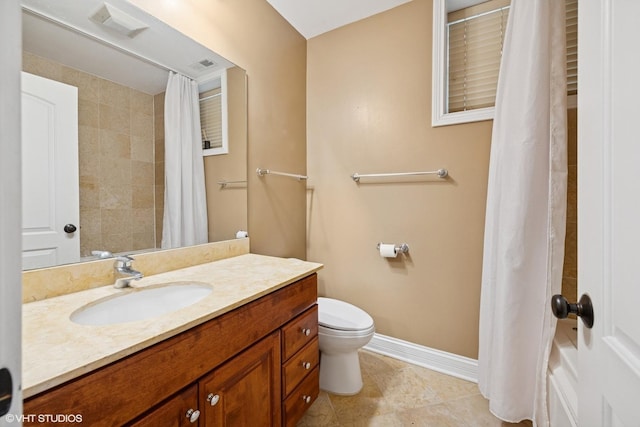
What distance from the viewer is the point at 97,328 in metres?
0.70

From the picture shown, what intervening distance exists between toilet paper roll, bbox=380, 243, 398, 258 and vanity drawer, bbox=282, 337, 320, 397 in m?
0.78

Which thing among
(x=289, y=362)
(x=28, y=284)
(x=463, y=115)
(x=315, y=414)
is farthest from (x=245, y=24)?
(x=315, y=414)

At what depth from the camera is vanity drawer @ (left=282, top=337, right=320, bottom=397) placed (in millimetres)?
1129

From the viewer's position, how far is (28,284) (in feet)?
2.85

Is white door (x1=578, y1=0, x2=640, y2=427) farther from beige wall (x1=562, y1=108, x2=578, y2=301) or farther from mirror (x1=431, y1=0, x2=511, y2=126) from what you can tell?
mirror (x1=431, y1=0, x2=511, y2=126)

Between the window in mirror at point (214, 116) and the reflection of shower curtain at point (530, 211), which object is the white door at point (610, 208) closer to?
the reflection of shower curtain at point (530, 211)

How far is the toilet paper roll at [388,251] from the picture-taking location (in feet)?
6.08

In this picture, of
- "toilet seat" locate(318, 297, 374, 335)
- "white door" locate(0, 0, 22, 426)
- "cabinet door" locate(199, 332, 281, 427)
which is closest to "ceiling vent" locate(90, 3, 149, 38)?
"white door" locate(0, 0, 22, 426)

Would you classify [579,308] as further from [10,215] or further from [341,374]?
[341,374]

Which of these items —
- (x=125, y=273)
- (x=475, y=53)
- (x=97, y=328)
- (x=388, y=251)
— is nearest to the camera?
(x=97, y=328)

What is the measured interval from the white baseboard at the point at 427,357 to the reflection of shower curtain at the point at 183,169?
4.85 feet

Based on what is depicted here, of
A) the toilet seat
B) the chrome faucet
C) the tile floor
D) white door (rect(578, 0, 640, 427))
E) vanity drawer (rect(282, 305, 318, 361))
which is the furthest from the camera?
the toilet seat

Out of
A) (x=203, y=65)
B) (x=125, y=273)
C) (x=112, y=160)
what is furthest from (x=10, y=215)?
(x=203, y=65)

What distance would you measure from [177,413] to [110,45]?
1.39 m
